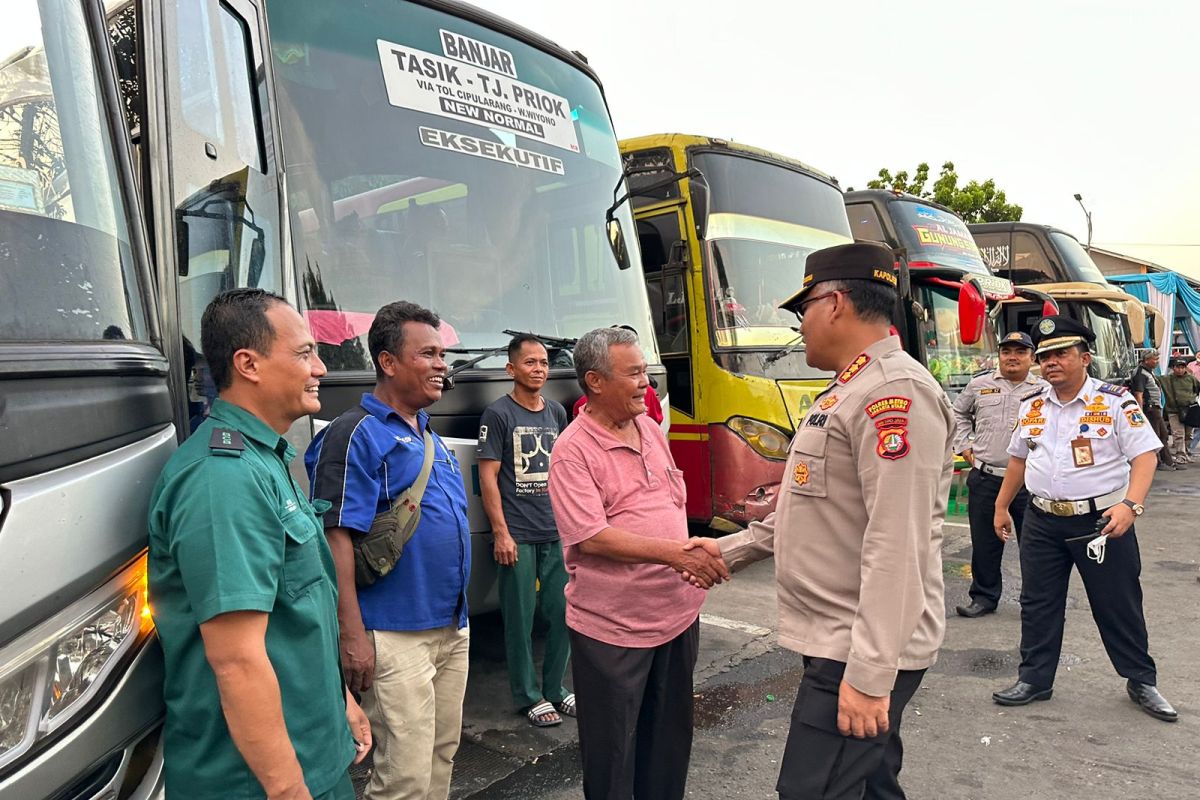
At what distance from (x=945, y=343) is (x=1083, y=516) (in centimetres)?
542

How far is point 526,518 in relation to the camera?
3779mm

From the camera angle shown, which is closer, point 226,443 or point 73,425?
point 73,425

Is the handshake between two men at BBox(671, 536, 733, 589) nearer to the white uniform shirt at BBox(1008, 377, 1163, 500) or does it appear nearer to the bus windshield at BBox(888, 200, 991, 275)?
the white uniform shirt at BBox(1008, 377, 1163, 500)

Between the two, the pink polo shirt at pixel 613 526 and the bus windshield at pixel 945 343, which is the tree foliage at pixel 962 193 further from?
the pink polo shirt at pixel 613 526

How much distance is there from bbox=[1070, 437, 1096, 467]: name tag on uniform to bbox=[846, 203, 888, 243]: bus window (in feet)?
19.9

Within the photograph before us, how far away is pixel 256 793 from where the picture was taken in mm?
1531

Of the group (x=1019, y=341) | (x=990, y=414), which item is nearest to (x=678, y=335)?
(x=990, y=414)

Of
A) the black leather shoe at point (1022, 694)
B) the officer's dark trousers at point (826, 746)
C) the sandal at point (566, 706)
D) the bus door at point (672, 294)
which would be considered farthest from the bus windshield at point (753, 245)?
the officer's dark trousers at point (826, 746)

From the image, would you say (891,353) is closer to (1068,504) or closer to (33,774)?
(33,774)

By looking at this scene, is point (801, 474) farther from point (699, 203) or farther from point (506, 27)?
point (699, 203)

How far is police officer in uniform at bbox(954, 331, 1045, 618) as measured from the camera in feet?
18.1

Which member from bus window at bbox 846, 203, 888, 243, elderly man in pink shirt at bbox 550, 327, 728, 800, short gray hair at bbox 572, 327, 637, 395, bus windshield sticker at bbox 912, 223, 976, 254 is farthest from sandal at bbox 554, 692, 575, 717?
bus windshield sticker at bbox 912, 223, 976, 254

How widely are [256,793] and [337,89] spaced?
9.31ft

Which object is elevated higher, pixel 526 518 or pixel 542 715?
pixel 526 518
